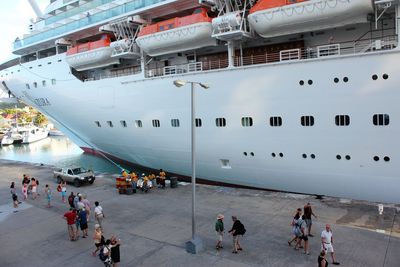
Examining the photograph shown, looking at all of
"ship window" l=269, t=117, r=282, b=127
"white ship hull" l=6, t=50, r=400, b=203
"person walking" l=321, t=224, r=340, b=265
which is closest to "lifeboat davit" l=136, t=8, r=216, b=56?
"white ship hull" l=6, t=50, r=400, b=203

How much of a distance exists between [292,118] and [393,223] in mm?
5241

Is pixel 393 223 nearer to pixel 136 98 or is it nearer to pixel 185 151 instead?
pixel 185 151

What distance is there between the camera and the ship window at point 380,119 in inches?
483

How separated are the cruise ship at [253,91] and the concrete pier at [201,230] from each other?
1.47 metres

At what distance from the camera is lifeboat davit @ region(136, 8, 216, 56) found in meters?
16.1

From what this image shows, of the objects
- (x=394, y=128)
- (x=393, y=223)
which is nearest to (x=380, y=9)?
(x=394, y=128)

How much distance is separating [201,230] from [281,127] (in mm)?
5663

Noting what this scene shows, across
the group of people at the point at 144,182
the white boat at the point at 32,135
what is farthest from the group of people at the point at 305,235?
the white boat at the point at 32,135

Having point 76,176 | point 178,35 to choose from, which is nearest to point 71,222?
point 76,176

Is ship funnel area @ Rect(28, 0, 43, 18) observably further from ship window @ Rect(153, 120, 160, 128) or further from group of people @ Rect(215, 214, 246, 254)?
group of people @ Rect(215, 214, 246, 254)

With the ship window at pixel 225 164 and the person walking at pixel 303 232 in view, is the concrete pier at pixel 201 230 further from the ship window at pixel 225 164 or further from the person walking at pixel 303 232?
the ship window at pixel 225 164

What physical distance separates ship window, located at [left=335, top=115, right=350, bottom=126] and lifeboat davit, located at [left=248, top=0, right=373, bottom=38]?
348 cm

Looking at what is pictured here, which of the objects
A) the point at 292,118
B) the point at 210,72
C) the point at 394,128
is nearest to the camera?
the point at 394,128

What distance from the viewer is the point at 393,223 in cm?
1065
